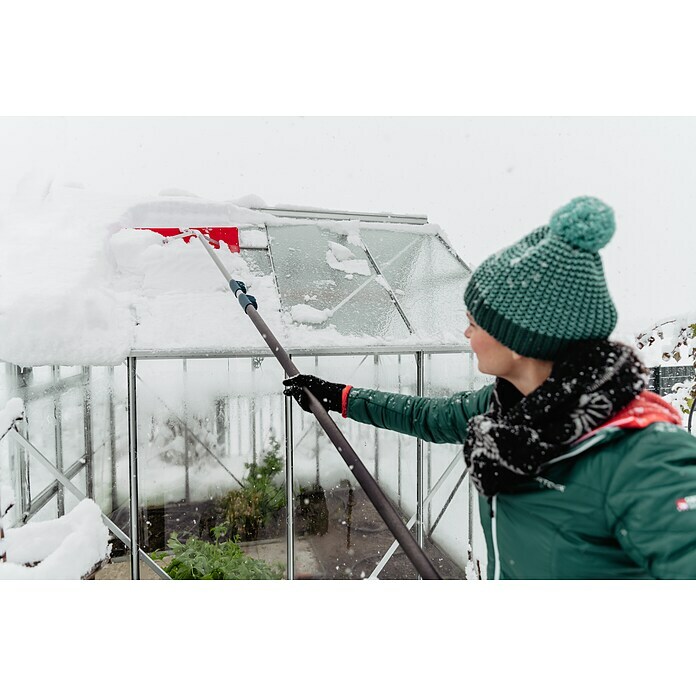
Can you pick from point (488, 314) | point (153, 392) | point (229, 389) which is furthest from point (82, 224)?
point (488, 314)

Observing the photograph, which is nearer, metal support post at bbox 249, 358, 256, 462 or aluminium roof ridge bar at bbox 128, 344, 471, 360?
aluminium roof ridge bar at bbox 128, 344, 471, 360

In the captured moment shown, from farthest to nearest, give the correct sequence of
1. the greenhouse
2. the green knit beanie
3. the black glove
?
the greenhouse < the black glove < the green knit beanie

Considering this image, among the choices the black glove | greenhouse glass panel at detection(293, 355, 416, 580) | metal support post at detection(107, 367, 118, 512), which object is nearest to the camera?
the black glove

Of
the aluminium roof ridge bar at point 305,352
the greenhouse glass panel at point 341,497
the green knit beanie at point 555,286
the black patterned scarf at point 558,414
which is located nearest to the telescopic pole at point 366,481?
the black patterned scarf at point 558,414

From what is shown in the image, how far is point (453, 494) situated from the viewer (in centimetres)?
268

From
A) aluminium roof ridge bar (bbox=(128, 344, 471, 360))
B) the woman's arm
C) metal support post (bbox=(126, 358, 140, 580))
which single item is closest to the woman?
the woman's arm

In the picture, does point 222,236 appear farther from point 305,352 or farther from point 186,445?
point 186,445

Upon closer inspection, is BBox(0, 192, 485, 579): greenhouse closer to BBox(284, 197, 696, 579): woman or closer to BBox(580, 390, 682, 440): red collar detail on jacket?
BBox(284, 197, 696, 579): woman

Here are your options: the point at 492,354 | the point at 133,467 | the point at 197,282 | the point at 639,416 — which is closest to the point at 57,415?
the point at 133,467

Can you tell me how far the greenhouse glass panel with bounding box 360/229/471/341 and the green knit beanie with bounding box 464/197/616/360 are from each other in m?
1.59

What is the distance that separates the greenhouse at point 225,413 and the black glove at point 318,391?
65 cm

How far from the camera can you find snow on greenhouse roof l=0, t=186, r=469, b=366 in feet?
7.20

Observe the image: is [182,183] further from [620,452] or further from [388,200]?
[620,452]

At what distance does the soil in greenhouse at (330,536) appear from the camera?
253cm
